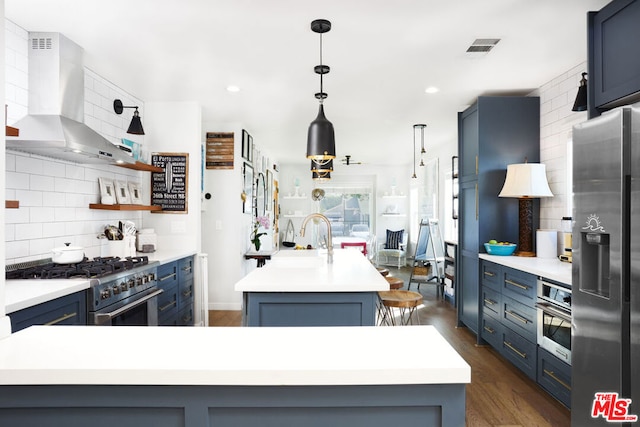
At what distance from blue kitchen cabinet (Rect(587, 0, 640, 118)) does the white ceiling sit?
0.14 metres

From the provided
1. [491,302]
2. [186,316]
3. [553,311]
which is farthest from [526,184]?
[186,316]

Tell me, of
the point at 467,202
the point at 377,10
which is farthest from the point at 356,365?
the point at 467,202

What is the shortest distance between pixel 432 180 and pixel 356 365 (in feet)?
23.8

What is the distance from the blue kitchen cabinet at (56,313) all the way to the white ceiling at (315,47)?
171 centimetres

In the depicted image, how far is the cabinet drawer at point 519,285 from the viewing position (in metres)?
2.96

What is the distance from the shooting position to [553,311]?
103 inches

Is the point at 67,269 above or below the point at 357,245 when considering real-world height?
above

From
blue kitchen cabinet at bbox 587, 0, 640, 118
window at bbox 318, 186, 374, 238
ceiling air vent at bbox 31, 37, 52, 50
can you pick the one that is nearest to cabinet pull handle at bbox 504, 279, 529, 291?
blue kitchen cabinet at bbox 587, 0, 640, 118

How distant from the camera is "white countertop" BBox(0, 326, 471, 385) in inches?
36.3

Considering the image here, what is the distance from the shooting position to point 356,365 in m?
0.95

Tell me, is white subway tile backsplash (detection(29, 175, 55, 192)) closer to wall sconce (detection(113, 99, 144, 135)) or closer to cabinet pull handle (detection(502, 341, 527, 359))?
wall sconce (detection(113, 99, 144, 135))

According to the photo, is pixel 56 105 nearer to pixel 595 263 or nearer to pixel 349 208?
pixel 595 263

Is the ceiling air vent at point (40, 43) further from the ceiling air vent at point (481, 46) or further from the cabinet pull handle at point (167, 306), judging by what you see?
the ceiling air vent at point (481, 46)

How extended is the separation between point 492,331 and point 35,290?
138 inches
